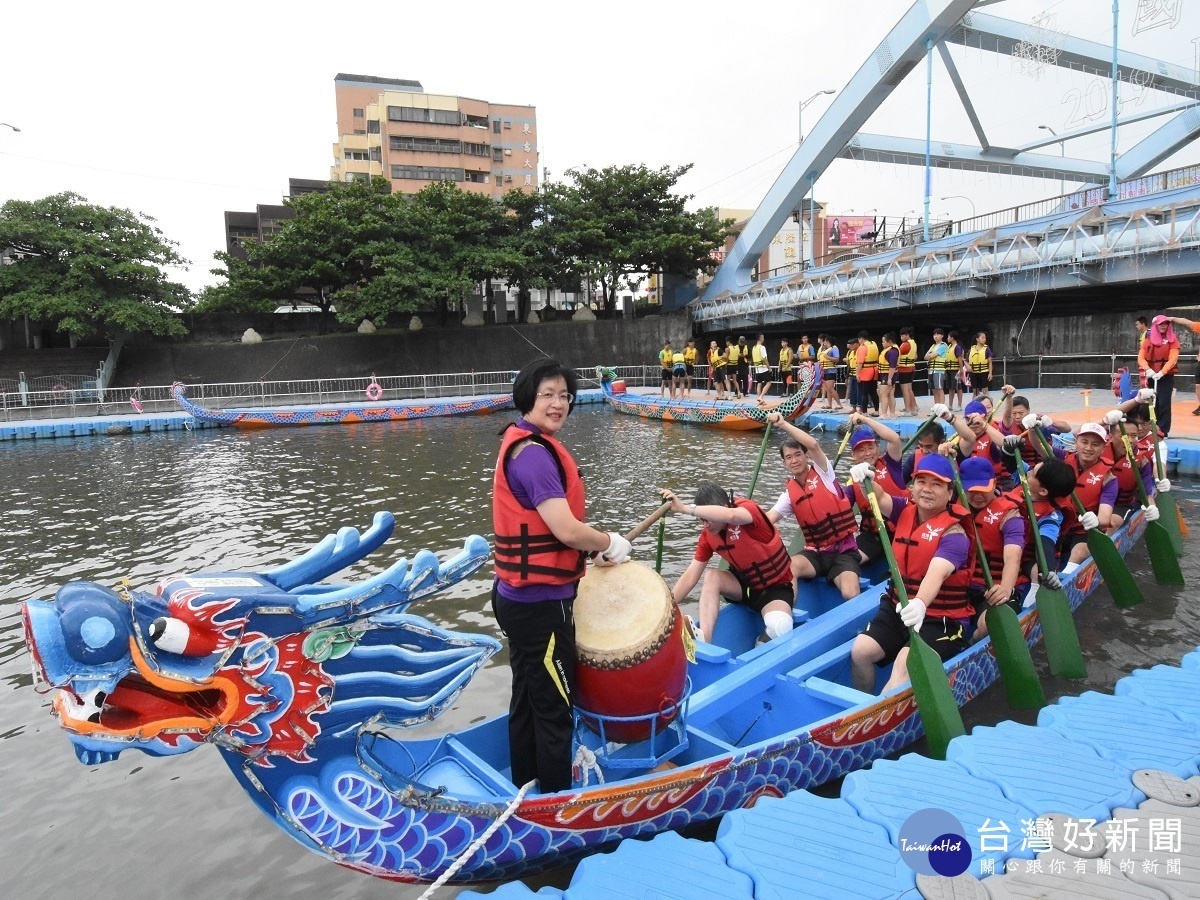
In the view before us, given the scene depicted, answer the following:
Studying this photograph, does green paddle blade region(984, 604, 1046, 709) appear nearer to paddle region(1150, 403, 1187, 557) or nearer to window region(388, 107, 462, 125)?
paddle region(1150, 403, 1187, 557)

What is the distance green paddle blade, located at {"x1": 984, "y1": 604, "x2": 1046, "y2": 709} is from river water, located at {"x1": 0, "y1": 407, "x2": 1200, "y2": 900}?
181 mm

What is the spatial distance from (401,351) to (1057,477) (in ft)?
99.4

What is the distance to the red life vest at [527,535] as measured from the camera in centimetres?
293

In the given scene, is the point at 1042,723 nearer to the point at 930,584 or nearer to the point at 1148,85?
the point at 930,584

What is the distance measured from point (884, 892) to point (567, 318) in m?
35.3

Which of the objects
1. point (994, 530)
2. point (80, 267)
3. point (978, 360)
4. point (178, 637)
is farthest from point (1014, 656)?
point (80, 267)

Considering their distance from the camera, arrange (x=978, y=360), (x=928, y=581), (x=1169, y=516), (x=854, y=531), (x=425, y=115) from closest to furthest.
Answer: (x=928, y=581) < (x=854, y=531) < (x=1169, y=516) < (x=978, y=360) < (x=425, y=115)

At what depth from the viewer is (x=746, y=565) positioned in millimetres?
5066

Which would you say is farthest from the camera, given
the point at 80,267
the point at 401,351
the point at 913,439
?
the point at 401,351

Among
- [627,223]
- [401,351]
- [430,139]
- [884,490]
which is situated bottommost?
[884,490]

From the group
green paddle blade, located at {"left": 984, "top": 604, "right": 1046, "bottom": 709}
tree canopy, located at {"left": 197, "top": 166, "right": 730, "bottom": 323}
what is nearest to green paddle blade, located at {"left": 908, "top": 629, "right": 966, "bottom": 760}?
green paddle blade, located at {"left": 984, "top": 604, "right": 1046, "bottom": 709}

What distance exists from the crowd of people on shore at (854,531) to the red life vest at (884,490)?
0.04 feet

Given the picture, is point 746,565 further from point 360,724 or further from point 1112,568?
point 1112,568

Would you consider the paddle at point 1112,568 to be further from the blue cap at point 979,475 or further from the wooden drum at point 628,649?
the wooden drum at point 628,649
